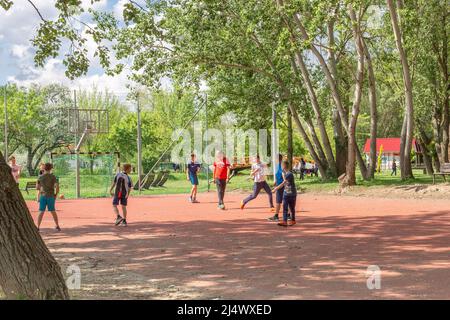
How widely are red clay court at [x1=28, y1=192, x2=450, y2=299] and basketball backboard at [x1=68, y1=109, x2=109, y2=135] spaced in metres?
13.4

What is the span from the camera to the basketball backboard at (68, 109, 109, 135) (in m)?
31.5

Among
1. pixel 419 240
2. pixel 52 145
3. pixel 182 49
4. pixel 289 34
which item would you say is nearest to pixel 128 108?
pixel 52 145

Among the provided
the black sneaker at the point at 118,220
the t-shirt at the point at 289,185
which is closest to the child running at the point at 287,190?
the t-shirt at the point at 289,185

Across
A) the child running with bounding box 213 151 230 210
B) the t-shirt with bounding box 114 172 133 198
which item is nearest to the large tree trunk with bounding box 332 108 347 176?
the child running with bounding box 213 151 230 210

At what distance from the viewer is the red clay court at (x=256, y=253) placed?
759cm

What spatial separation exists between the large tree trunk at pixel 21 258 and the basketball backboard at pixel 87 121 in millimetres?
25045

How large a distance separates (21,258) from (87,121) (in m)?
27.9

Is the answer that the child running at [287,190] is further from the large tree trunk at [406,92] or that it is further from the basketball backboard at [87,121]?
the basketball backboard at [87,121]

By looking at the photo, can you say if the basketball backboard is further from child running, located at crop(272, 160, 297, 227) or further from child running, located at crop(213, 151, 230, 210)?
child running, located at crop(272, 160, 297, 227)

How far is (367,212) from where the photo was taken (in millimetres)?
17953

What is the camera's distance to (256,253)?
10.5 metres
